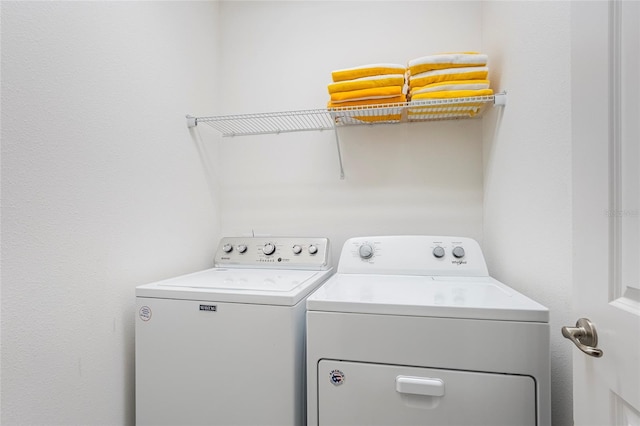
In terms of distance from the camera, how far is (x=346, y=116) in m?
1.56

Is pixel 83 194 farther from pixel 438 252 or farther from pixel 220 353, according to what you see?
pixel 438 252

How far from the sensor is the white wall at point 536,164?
0.90 m

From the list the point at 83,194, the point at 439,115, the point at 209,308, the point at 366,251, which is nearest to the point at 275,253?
the point at 366,251

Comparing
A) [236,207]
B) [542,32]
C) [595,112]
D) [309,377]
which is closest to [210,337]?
[309,377]

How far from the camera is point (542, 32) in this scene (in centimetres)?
101

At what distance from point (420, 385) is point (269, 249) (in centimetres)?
95

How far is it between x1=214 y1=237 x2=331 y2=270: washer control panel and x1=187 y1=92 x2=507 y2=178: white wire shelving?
1.50 feet

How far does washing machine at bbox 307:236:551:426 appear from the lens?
0.83 m

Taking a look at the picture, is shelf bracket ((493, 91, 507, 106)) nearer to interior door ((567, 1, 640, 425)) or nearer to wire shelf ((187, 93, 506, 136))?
wire shelf ((187, 93, 506, 136))

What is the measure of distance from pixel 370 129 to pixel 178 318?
129cm

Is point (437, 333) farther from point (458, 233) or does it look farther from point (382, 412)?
point (458, 233)

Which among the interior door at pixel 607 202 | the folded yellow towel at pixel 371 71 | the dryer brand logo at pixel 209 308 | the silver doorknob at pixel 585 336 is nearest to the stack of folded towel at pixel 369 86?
the folded yellow towel at pixel 371 71

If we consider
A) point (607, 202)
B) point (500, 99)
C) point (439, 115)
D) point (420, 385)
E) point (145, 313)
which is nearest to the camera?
point (607, 202)

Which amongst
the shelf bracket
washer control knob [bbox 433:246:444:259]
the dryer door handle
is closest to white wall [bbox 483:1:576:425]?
the shelf bracket
